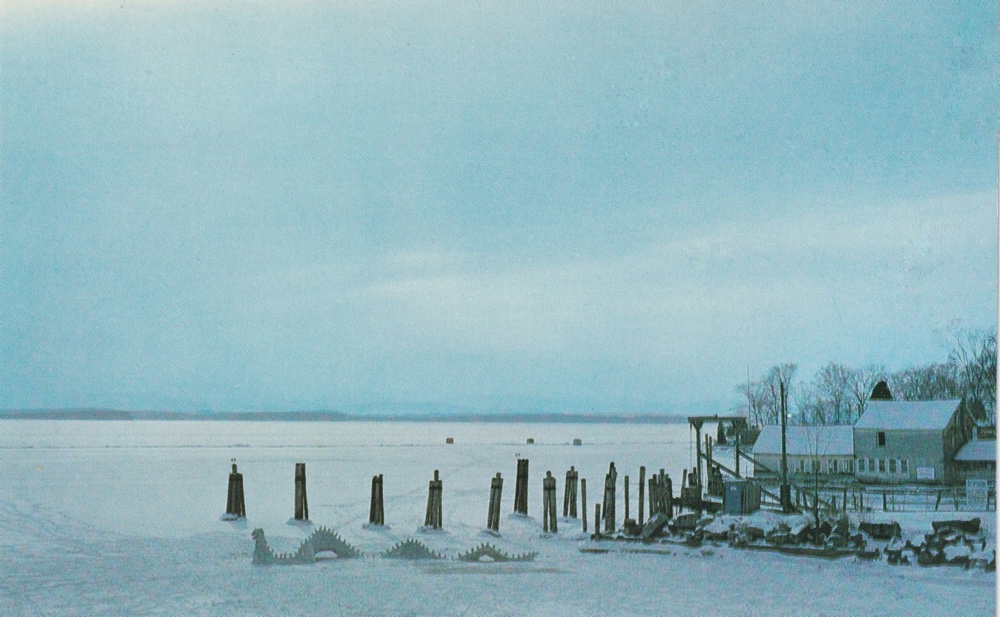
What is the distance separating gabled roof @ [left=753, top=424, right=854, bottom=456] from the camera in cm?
1717

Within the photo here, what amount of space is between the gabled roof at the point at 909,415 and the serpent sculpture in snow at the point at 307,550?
10541 millimetres

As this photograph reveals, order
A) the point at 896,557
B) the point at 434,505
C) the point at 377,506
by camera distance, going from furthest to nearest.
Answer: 1. the point at 377,506
2. the point at 434,505
3. the point at 896,557

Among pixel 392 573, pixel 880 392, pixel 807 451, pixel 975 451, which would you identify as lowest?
pixel 392 573

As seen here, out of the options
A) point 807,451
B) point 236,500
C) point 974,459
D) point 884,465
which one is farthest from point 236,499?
point 974,459

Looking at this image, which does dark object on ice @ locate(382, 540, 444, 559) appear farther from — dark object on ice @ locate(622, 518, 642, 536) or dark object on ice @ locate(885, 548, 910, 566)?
dark object on ice @ locate(885, 548, 910, 566)

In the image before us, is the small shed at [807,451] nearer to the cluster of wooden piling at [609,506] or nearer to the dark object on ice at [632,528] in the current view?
the cluster of wooden piling at [609,506]

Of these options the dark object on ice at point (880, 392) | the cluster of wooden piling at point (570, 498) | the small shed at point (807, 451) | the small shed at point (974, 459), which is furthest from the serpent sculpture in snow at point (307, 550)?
the dark object on ice at point (880, 392)

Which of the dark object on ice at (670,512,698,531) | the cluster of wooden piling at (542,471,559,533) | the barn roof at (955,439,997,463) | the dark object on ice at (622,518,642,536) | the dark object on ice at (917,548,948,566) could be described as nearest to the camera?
the dark object on ice at (917,548,948,566)

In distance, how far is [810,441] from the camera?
17547 mm

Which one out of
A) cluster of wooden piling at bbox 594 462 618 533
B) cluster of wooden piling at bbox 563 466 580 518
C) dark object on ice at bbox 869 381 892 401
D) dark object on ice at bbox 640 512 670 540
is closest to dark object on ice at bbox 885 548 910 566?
dark object on ice at bbox 640 512 670 540

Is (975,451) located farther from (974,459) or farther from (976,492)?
(976,492)

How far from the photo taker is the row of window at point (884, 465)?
16.3m

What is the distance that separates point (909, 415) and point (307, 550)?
11.1 m

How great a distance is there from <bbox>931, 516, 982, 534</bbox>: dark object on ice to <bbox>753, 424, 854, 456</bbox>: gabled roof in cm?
756
